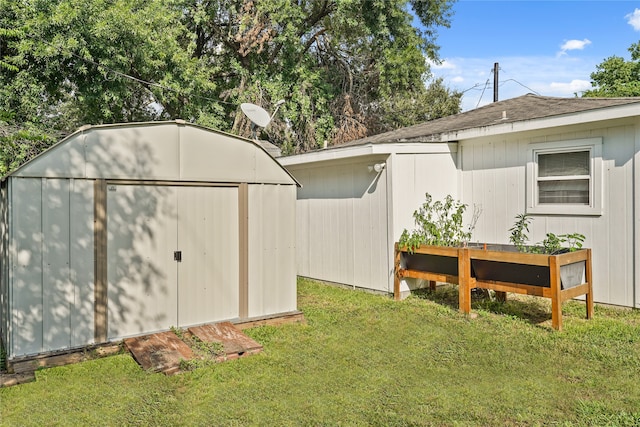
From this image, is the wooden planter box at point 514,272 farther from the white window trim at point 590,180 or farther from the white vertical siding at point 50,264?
the white vertical siding at point 50,264

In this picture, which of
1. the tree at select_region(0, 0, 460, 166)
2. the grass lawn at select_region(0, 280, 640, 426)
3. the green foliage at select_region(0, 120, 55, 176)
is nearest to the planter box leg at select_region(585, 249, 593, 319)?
the grass lawn at select_region(0, 280, 640, 426)

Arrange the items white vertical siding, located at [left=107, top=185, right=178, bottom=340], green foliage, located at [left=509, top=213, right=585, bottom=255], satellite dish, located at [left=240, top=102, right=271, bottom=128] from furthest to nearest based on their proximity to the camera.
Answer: satellite dish, located at [left=240, top=102, right=271, bottom=128]
green foliage, located at [left=509, top=213, right=585, bottom=255]
white vertical siding, located at [left=107, top=185, right=178, bottom=340]

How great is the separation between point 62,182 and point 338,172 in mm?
4701

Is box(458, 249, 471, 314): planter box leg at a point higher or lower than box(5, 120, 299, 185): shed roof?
lower

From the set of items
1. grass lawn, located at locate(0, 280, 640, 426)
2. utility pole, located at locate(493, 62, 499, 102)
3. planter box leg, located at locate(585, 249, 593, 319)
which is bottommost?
grass lawn, located at locate(0, 280, 640, 426)

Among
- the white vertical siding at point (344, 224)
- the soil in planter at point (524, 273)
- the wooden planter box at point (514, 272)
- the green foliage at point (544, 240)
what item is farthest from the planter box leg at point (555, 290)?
the white vertical siding at point (344, 224)

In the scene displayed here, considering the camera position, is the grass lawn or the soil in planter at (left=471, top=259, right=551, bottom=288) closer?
the grass lawn

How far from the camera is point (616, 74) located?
83.3 feet

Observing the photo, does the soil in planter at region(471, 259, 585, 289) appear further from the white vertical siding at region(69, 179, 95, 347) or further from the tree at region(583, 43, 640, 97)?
the tree at region(583, 43, 640, 97)

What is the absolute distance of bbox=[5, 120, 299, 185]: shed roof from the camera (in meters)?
4.29

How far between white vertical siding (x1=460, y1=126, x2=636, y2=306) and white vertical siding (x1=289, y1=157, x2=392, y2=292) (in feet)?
5.32

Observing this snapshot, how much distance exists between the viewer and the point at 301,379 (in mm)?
3836

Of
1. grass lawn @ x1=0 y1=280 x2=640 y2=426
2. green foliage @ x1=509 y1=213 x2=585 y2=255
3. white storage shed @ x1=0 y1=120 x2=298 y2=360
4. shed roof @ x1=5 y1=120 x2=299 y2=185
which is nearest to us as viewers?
grass lawn @ x1=0 y1=280 x2=640 y2=426

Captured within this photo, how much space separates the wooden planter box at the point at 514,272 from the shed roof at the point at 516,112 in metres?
2.08
